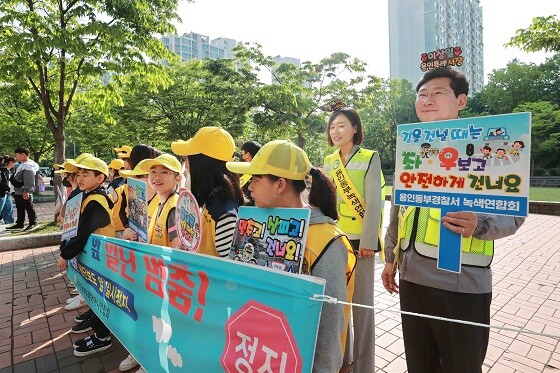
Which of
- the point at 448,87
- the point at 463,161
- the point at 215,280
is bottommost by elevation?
the point at 215,280

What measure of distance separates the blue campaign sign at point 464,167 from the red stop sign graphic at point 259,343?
0.76 metres

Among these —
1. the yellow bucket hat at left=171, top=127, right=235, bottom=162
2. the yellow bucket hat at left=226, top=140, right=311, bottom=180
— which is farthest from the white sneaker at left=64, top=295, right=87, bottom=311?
the yellow bucket hat at left=226, top=140, right=311, bottom=180

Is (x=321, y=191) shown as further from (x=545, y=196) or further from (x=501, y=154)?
(x=545, y=196)

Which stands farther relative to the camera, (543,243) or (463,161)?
(543,243)

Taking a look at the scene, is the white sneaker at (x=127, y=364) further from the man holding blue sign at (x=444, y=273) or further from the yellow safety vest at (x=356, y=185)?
the man holding blue sign at (x=444, y=273)

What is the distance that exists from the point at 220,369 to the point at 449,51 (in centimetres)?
204

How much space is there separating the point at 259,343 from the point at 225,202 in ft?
3.25

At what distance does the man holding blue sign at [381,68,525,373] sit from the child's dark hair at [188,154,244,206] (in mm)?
1105

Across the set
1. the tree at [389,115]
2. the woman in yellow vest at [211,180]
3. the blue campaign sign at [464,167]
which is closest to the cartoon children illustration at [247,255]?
the woman in yellow vest at [211,180]

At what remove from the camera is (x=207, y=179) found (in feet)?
7.44

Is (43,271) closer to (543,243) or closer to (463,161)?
(463,161)

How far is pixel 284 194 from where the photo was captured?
66.7 inches

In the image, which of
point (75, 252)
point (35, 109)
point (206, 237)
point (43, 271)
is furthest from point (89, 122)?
point (206, 237)

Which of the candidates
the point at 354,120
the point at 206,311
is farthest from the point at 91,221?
the point at 354,120
